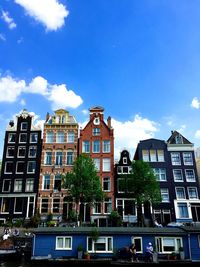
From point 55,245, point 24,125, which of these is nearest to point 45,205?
point 24,125

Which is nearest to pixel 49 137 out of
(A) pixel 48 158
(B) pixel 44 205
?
(A) pixel 48 158

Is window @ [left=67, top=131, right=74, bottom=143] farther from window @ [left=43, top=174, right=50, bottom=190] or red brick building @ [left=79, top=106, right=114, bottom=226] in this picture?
window @ [left=43, top=174, right=50, bottom=190]

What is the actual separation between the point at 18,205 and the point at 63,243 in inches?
815

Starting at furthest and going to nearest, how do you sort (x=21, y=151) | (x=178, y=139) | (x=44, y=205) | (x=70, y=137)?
1. (x=178, y=139)
2. (x=70, y=137)
3. (x=21, y=151)
4. (x=44, y=205)

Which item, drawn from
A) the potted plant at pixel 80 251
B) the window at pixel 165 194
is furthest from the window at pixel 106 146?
the potted plant at pixel 80 251

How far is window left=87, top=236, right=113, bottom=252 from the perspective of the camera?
26344mm

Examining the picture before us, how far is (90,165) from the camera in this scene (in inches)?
1505

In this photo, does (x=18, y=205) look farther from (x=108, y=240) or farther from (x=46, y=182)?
(x=108, y=240)

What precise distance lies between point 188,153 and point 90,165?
2064 cm

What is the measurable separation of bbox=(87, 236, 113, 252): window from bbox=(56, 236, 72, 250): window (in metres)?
1.81

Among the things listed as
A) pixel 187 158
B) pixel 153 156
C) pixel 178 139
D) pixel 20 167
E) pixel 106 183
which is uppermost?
pixel 178 139

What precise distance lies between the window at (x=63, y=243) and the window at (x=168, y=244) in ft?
27.1

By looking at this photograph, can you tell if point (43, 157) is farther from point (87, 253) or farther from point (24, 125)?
point (87, 253)

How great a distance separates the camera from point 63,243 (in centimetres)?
2648
